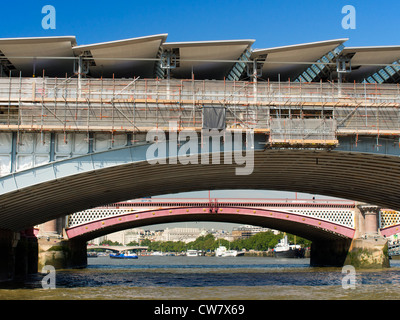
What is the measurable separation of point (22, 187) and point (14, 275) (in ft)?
45.6

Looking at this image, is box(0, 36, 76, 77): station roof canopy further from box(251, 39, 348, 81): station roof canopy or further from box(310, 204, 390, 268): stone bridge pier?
box(310, 204, 390, 268): stone bridge pier

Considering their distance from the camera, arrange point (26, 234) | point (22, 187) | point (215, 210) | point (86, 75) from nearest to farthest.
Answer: point (22, 187), point (86, 75), point (26, 234), point (215, 210)

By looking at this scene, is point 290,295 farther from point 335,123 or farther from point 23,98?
point 23,98

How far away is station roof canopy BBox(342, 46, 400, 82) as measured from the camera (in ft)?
99.4

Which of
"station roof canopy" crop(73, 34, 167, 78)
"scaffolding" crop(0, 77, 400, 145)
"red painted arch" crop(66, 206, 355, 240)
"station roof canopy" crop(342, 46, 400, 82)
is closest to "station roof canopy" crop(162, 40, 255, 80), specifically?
"station roof canopy" crop(73, 34, 167, 78)

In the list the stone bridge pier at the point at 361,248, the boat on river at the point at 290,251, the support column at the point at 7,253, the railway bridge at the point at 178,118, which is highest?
the railway bridge at the point at 178,118

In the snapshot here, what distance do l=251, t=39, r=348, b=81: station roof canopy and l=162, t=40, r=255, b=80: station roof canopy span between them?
1167 mm

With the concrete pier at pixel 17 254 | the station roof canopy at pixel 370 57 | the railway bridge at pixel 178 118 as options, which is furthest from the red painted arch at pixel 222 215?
the station roof canopy at pixel 370 57

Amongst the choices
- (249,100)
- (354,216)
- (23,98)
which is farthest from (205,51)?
(354,216)

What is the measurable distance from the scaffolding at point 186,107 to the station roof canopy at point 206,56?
5.38 feet

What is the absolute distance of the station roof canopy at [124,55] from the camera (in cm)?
2791

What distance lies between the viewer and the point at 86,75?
32.3m

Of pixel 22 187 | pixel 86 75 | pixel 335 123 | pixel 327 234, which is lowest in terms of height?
pixel 327 234

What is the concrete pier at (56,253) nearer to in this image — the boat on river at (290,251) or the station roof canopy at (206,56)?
the station roof canopy at (206,56)
